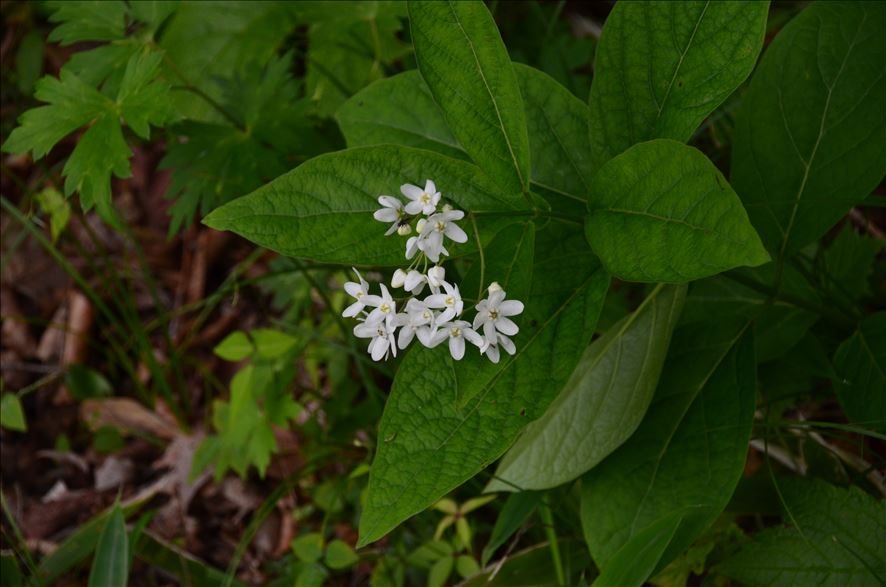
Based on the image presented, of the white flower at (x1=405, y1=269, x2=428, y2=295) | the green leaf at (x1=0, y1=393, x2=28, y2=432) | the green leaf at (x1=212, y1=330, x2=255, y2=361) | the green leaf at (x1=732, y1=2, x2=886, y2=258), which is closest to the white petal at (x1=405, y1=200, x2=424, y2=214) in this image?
the white flower at (x1=405, y1=269, x2=428, y2=295)

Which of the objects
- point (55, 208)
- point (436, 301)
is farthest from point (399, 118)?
point (55, 208)

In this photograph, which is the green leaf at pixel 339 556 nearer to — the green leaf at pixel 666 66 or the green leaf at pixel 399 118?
the green leaf at pixel 399 118

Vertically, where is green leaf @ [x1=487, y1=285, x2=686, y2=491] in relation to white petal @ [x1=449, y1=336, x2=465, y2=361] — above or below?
below

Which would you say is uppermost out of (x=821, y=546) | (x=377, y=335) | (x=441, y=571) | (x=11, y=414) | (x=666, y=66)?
(x=666, y=66)

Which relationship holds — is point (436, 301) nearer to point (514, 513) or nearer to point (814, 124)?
point (514, 513)

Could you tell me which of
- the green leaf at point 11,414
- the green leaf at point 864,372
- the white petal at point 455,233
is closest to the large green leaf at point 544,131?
the white petal at point 455,233

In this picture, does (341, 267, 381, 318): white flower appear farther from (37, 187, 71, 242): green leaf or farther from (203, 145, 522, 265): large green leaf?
(37, 187, 71, 242): green leaf

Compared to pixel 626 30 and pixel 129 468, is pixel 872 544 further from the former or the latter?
pixel 129 468
